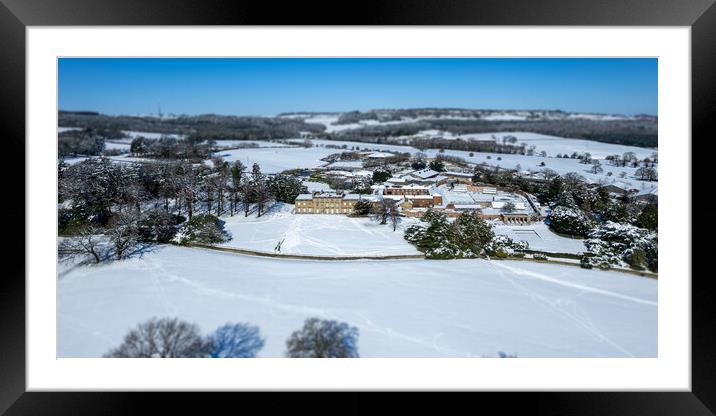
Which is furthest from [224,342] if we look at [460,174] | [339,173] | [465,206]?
[460,174]

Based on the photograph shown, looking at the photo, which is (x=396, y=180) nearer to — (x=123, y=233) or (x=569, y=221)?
(x=569, y=221)

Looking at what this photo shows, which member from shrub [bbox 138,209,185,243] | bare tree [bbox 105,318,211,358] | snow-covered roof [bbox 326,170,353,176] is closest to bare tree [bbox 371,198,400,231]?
snow-covered roof [bbox 326,170,353,176]

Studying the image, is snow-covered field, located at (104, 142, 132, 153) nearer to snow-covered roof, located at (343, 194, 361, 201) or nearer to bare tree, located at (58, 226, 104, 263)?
bare tree, located at (58, 226, 104, 263)

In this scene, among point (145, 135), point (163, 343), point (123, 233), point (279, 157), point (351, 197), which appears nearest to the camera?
point (163, 343)
